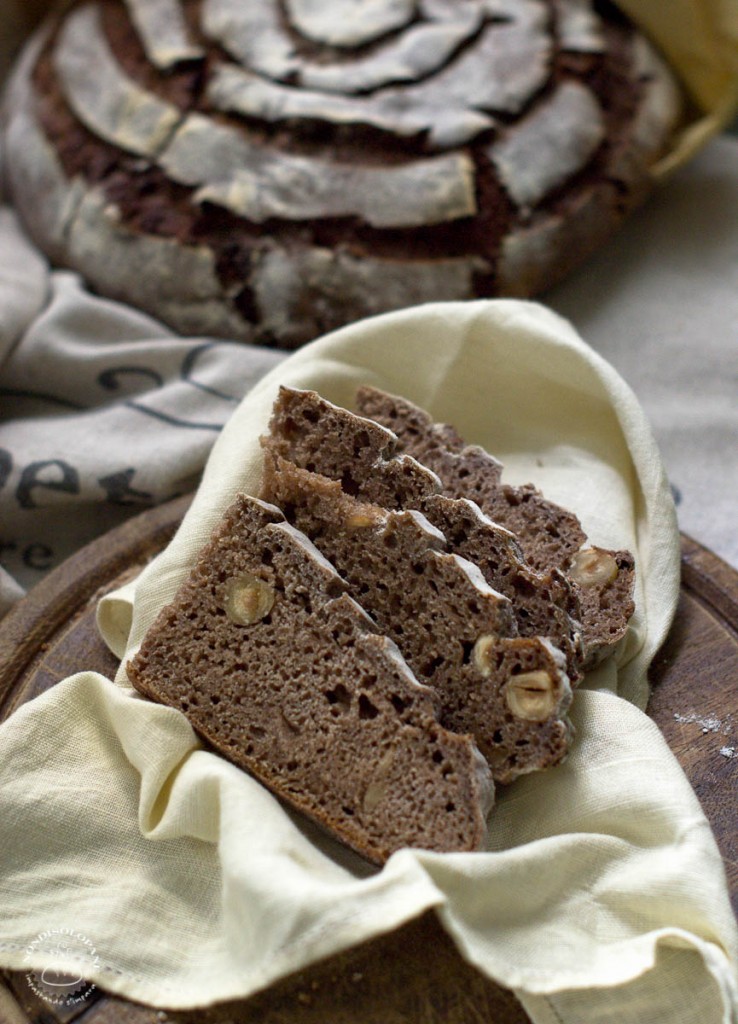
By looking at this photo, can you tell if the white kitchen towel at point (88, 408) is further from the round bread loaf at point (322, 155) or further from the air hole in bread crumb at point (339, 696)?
the air hole in bread crumb at point (339, 696)

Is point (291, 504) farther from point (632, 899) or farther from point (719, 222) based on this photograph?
point (719, 222)

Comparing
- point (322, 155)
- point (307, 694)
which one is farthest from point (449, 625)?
point (322, 155)

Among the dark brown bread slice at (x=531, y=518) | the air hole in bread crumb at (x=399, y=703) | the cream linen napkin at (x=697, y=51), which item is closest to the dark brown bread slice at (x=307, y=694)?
the air hole in bread crumb at (x=399, y=703)

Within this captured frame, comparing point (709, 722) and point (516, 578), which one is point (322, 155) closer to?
point (516, 578)

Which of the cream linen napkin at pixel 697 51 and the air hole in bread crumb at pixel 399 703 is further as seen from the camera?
the cream linen napkin at pixel 697 51

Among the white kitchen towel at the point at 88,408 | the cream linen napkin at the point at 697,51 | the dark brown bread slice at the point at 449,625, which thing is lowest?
the white kitchen towel at the point at 88,408

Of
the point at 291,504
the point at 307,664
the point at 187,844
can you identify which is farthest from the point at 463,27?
the point at 187,844
